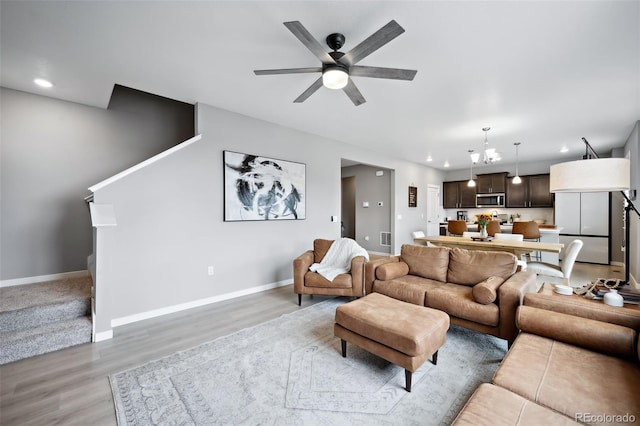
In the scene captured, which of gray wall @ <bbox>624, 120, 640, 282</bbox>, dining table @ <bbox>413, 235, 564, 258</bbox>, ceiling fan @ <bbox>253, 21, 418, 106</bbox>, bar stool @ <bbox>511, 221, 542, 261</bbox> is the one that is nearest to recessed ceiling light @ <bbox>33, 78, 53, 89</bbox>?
ceiling fan @ <bbox>253, 21, 418, 106</bbox>

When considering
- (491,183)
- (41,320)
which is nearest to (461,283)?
(41,320)

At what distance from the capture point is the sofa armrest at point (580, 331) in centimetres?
148

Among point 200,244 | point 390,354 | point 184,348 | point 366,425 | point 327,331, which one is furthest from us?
point 200,244

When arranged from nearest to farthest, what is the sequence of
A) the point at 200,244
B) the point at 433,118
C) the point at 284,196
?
the point at 200,244 < the point at 433,118 < the point at 284,196

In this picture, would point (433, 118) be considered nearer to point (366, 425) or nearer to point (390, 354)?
point (390, 354)

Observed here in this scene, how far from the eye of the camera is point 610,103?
11.1ft

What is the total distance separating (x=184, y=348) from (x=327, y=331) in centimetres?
136

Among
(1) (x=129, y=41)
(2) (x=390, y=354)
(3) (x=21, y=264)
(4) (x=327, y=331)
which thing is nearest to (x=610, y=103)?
(2) (x=390, y=354)

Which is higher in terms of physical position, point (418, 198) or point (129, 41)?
point (129, 41)

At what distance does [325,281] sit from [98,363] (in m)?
2.29

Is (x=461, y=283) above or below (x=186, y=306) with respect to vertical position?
above

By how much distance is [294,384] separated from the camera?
1894 millimetres

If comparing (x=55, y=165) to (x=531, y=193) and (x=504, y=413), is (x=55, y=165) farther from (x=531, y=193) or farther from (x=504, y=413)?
(x=531, y=193)

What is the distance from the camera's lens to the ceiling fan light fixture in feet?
6.75
